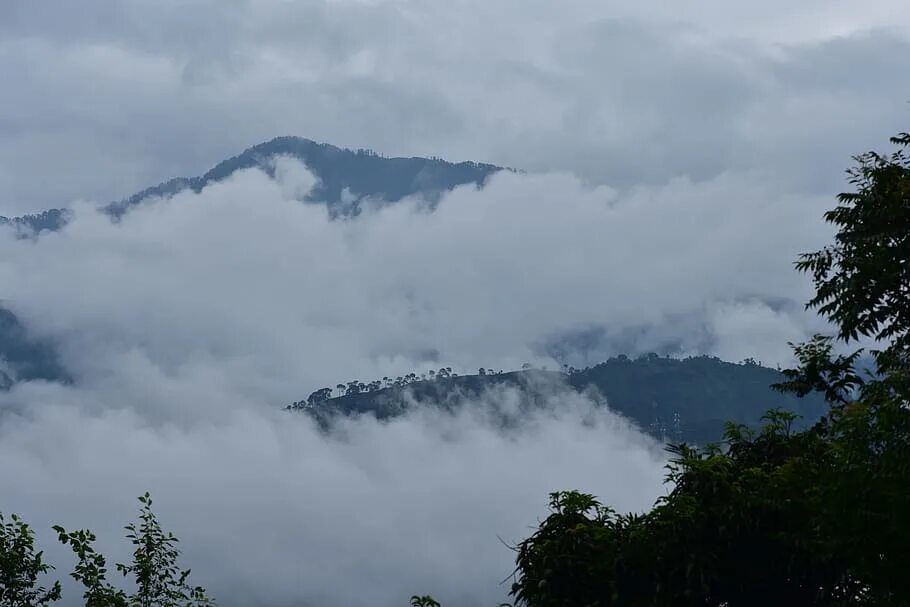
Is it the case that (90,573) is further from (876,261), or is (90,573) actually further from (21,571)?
(876,261)

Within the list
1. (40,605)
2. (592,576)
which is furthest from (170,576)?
(592,576)

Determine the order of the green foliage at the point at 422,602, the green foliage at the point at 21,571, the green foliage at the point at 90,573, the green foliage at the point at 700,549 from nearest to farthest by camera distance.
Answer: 1. the green foliage at the point at 422,602
2. the green foliage at the point at 90,573
3. the green foliage at the point at 21,571
4. the green foliage at the point at 700,549

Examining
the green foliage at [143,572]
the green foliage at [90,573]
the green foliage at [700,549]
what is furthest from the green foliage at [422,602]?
the green foliage at [90,573]

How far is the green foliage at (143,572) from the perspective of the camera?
17969mm

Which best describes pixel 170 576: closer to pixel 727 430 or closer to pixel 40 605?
pixel 40 605

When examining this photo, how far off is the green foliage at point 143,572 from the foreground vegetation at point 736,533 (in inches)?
1.2

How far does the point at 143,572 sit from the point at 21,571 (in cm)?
229

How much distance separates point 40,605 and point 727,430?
15202 millimetres

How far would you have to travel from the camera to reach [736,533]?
777 inches

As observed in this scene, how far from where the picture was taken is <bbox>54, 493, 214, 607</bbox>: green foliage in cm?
1797

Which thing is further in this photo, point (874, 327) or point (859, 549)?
point (874, 327)

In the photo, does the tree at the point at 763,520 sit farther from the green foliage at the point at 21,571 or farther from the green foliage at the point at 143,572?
the green foliage at the point at 21,571

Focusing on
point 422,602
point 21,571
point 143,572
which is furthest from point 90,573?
point 422,602

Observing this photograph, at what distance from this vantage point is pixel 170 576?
18.7m
